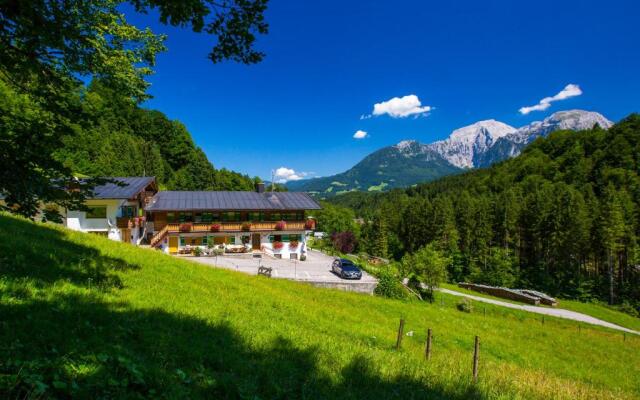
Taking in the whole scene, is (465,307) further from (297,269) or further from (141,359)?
(141,359)

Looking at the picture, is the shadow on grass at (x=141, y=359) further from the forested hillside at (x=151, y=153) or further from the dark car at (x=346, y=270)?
the forested hillside at (x=151, y=153)

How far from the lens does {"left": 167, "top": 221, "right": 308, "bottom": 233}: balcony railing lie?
1398 inches

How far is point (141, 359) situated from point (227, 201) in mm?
34700

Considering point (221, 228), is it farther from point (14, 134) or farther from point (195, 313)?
point (14, 134)

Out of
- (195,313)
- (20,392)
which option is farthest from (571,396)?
(20,392)

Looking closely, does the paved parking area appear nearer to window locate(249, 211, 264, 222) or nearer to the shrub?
window locate(249, 211, 264, 222)

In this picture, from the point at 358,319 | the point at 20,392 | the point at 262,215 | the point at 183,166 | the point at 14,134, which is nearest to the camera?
the point at 20,392

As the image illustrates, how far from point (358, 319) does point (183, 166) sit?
8580 centimetres

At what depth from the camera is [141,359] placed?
17.7ft

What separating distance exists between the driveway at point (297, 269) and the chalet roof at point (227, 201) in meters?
6.18

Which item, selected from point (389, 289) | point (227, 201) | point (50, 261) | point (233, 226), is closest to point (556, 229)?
point (389, 289)

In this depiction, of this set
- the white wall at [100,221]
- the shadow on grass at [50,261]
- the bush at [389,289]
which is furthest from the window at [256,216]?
the shadow on grass at [50,261]

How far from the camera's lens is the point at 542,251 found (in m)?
58.9

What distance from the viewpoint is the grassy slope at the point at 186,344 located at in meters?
4.73
